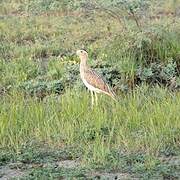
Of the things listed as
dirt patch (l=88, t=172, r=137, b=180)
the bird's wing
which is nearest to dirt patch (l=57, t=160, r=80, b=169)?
dirt patch (l=88, t=172, r=137, b=180)

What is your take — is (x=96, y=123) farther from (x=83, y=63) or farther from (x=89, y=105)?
(x=83, y=63)

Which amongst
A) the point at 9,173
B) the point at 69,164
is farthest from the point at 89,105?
the point at 9,173

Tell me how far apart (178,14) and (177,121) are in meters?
7.10

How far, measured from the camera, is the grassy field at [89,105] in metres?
6.45

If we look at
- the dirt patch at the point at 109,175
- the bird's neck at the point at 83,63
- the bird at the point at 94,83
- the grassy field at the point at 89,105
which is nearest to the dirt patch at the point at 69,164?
the grassy field at the point at 89,105

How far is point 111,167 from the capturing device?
6.32 m

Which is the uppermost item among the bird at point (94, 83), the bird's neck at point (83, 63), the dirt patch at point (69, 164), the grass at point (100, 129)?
the bird's neck at point (83, 63)

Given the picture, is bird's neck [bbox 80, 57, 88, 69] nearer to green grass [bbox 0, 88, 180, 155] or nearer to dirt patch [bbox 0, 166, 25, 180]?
green grass [bbox 0, 88, 180, 155]

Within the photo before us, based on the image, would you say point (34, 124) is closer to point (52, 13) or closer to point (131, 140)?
point (131, 140)

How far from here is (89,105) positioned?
26.3ft

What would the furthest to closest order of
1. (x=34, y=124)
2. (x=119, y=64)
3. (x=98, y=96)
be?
(x=119, y=64) < (x=98, y=96) < (x=34, y=124)

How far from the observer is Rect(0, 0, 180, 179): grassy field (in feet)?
21.2

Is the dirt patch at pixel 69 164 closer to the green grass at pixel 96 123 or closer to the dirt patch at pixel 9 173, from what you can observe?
the green grass at pixel 96 123

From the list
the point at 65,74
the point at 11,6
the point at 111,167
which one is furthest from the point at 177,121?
the point at 11,6
